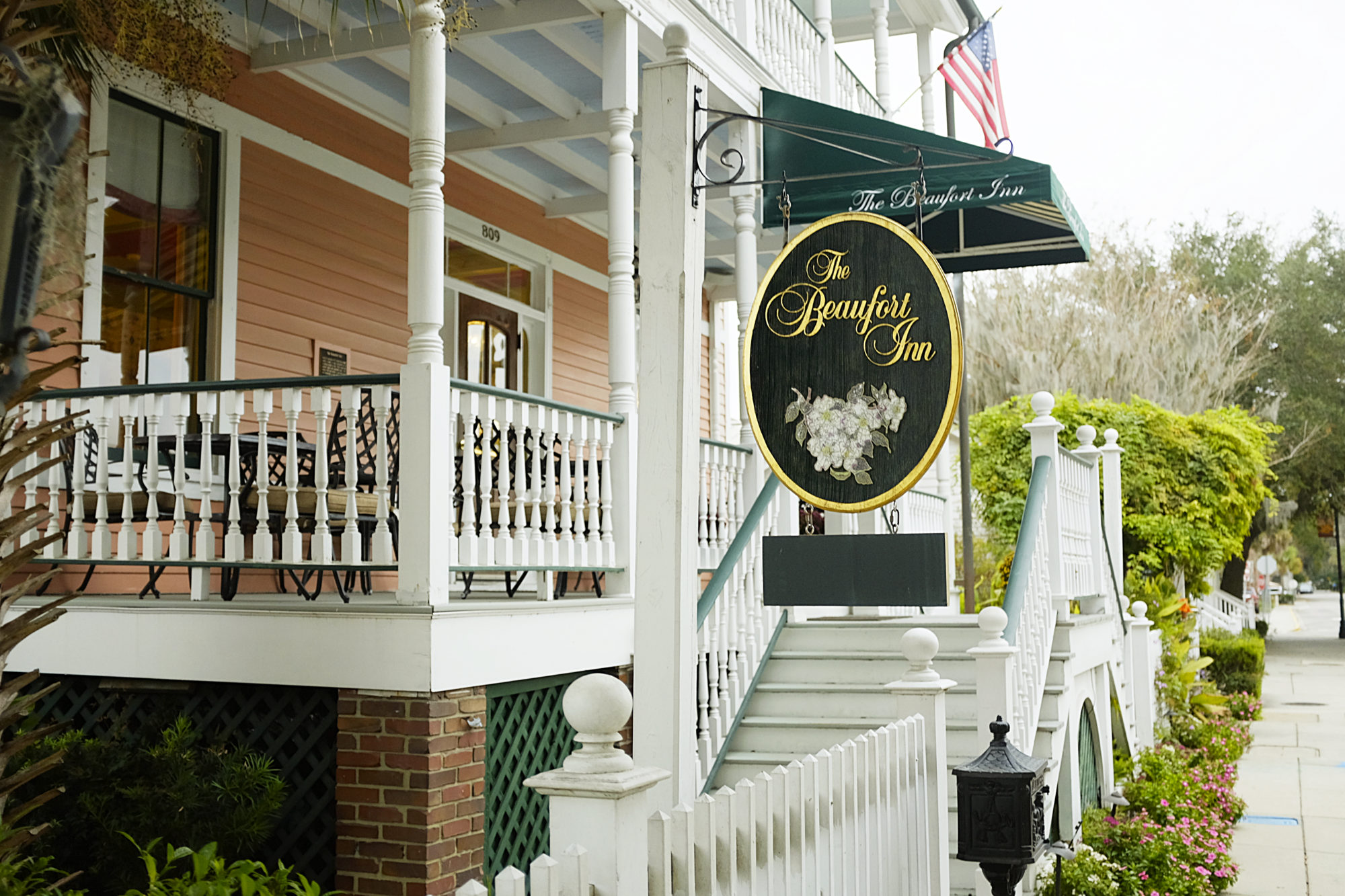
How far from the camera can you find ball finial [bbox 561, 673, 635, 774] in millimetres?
2961

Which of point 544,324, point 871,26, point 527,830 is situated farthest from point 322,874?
point 871,26

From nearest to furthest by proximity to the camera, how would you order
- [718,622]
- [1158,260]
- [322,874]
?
[322,874] → [718,622] → [1158,260]

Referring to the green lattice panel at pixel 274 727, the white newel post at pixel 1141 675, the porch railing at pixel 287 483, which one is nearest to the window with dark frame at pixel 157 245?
the porch railing at pixel 287 483

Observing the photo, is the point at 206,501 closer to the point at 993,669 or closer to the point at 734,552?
the point at 734,552

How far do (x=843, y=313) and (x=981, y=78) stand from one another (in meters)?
7.26

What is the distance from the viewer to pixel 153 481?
612cm

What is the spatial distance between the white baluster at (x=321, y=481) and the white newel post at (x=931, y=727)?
2.68 metres

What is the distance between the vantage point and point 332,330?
9430 mm

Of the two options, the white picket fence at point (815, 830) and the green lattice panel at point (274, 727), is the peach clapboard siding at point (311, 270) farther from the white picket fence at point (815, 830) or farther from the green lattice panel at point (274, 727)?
the white picket fence at point (815, 830)

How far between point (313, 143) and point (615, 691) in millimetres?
7328

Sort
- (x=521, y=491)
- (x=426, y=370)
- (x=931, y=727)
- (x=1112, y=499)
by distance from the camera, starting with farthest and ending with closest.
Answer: (x=1112, y=499)
(x=521, y=491)
(x=426, y=370)
(x=931, y=727)

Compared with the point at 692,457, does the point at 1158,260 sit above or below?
above

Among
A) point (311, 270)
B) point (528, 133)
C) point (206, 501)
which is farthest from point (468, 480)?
point (528, 133)

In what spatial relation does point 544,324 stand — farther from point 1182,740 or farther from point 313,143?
point 1182,740
